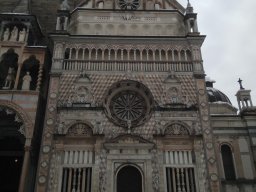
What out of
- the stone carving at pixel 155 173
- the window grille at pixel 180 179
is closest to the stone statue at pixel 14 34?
the stone carving at pixel 155 173

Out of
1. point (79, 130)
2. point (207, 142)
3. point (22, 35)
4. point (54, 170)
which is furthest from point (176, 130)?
point (22, 35)

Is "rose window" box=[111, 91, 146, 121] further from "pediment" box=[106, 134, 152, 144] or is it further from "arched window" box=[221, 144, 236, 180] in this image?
"arched window" box=[221, 144, 236, 180]

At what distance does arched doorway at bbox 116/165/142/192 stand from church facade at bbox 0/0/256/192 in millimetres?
54

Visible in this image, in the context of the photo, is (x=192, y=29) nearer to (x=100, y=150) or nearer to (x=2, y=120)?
(x=100, y=150)

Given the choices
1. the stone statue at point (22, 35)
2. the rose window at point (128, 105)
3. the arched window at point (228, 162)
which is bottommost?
the arched window at point (228, 162)

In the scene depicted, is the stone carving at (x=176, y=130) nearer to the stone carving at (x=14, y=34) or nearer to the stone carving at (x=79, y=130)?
the stone carving at (x=79, y=130)

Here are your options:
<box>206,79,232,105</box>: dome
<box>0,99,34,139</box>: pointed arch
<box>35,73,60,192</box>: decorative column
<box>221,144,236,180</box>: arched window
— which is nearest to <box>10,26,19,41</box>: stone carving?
<box>35,73,60,192</box>: decorative column

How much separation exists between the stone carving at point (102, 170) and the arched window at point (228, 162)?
8.01 m

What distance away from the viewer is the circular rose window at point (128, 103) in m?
18.1

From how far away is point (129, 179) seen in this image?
1686 centimetres

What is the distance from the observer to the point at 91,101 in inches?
726

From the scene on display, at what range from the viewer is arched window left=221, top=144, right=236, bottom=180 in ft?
64.4

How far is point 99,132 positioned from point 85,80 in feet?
11.6

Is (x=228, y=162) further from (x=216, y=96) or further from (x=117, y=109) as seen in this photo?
(x=117, y=109)
